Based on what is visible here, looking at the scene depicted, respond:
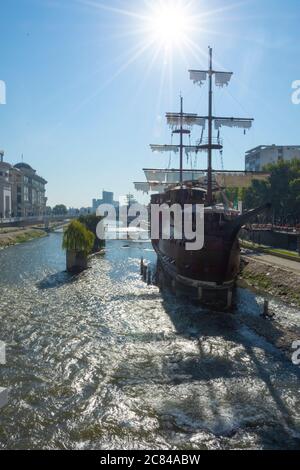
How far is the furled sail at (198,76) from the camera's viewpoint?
4275cm

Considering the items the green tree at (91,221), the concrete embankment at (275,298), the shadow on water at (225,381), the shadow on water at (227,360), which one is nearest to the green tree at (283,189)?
the concrete embankment at (275,298)

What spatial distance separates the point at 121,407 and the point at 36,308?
1489 cm

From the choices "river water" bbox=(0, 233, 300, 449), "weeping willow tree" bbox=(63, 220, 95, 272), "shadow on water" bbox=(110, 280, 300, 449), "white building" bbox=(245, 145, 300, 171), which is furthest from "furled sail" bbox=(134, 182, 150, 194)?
"white building" bbox=(245, 145, 300, 171)

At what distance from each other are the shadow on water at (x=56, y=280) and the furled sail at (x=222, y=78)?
87.8ft

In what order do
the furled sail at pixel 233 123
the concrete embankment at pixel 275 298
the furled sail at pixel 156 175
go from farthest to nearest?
the furled sail at pixel 156 175
the furled sail at pixel 233 123
the concrete embankment at pixel 275 298

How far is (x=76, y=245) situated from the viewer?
42875 mm

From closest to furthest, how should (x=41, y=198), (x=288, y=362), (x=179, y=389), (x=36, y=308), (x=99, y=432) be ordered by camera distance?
(x=99, y=432) → (x=179, y=389) → (x=288, y=362) → (x=36, y=308) → (x=41, y=198)

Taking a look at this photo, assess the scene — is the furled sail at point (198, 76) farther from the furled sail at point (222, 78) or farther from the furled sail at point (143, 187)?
the furled sail at point (143, 187)

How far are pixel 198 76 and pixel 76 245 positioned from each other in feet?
76.1

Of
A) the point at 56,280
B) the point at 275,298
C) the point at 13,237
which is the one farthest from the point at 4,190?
the point at 275,298

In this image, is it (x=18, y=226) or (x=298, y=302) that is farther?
(x=18, y=226)
